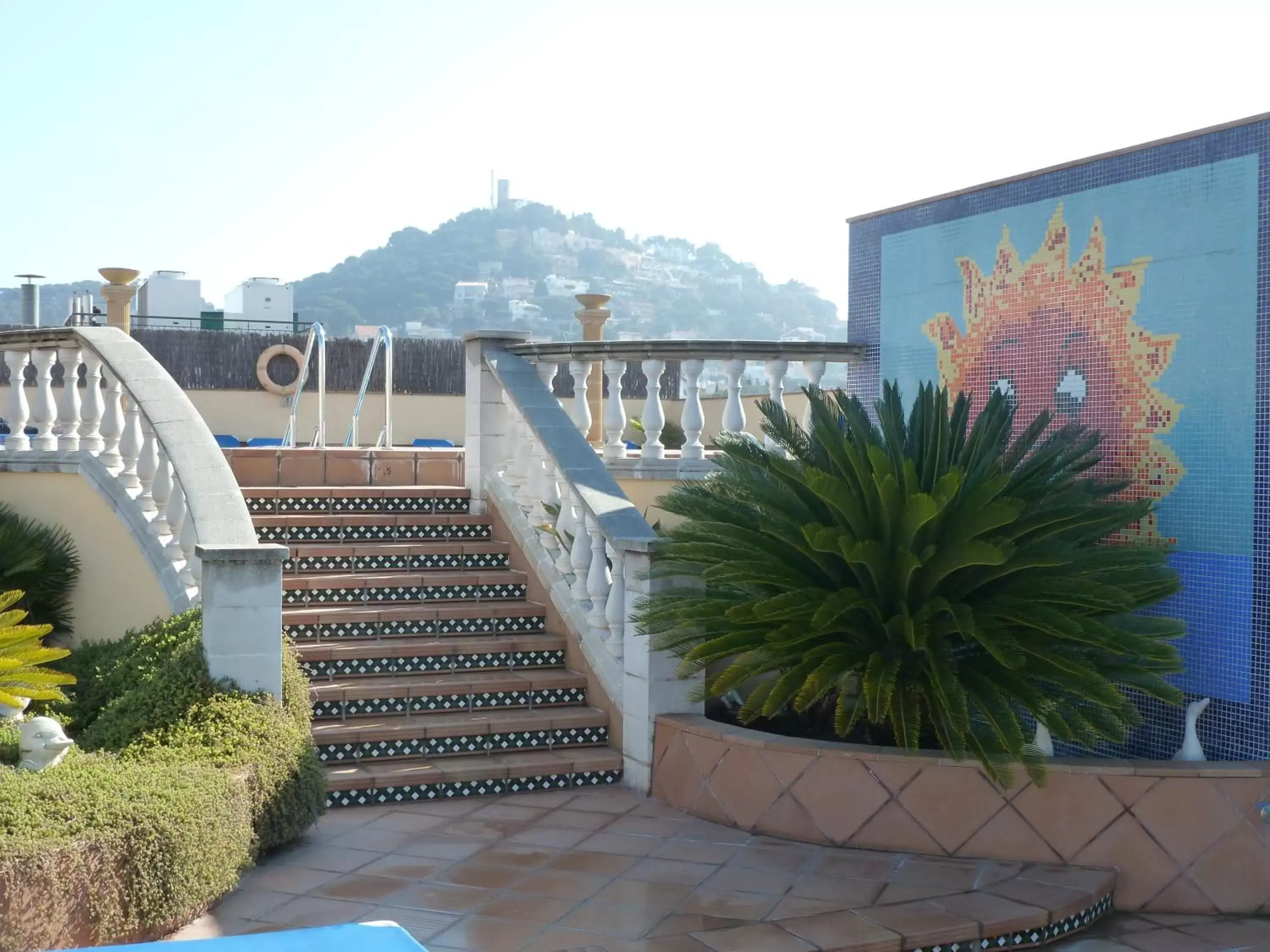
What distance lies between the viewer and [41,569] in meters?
7.98

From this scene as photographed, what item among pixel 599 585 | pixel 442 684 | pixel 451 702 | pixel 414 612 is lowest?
pixel 451 702

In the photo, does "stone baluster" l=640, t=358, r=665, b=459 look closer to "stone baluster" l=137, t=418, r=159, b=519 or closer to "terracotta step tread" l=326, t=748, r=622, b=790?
"terracotta step tread" l=326, t=748, r=622, b=790

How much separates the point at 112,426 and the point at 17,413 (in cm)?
80

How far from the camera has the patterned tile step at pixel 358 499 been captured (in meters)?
8.73

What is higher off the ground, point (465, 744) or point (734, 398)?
point (734, 398)

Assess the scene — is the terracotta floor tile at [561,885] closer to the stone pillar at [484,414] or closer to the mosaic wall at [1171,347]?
the mosaic wall at [1171,347]

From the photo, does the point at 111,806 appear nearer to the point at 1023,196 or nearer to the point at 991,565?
the point at 991,565

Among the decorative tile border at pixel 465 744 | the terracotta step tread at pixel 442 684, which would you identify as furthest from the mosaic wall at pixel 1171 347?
the terracotta step tread at pixel 442 684

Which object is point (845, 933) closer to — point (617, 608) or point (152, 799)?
point (152, 799)

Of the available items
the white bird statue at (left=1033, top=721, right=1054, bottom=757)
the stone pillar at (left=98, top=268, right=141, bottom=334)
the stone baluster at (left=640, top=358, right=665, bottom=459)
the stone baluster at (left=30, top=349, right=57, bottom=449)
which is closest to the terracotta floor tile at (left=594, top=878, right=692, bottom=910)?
the white bird statue at (left=1033, top=721, right=1054, bottom=757)

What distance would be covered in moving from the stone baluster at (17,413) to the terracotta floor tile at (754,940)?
19.5ft

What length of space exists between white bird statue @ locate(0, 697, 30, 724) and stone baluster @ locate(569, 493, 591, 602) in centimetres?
291

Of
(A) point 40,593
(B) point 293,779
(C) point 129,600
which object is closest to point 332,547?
(C) point 129,600

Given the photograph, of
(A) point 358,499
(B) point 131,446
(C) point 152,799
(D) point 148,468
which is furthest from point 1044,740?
(B) point 131,446
